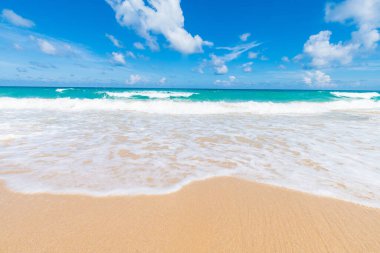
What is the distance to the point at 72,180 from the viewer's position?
3.62 m

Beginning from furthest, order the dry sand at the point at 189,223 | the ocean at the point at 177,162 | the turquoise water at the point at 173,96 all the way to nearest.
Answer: the turquoise water at the point at 173,96, the ocean at the point at 177,162, the dry sand at the point at 189,223

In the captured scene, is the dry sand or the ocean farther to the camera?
the ocean

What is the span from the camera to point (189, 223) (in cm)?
252

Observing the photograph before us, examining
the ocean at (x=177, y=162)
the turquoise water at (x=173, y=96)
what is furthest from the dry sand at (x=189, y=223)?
the turquoise water at (x=173, y=96)

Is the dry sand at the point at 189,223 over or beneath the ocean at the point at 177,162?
over

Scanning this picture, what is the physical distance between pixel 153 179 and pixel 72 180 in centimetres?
135

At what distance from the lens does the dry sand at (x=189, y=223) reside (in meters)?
2.17

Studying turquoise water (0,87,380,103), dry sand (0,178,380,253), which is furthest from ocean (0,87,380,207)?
turquoise water (0,87,380,103)

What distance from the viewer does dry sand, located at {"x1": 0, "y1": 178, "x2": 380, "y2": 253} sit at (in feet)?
7.11

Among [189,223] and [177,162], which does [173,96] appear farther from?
[189,223]

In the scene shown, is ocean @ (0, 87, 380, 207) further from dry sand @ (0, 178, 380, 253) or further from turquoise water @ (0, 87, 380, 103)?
A: turquoise water @ (0, 87, 380, 103)

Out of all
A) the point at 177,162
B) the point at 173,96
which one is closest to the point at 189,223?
the point at 177,162

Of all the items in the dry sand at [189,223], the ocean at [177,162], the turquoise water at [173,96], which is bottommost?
the turquoise water at [173,96]

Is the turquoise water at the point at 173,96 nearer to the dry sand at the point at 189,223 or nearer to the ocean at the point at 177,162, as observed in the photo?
the ocean at the point at 177,162
